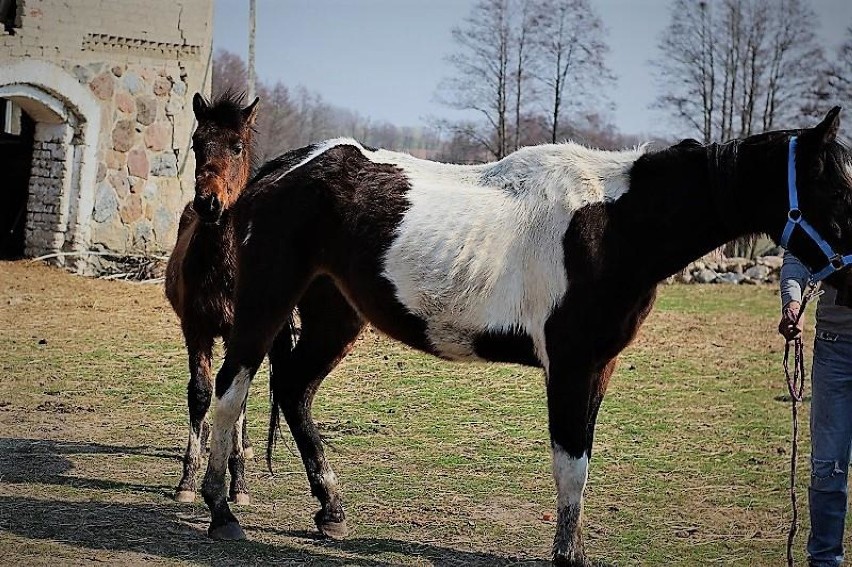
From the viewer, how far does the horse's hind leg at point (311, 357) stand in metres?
5.30

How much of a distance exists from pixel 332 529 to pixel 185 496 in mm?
1061

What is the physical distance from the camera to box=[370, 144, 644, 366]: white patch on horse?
175 inches

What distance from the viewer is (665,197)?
4312 millimetres

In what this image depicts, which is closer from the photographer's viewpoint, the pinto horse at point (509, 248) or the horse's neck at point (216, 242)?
the pinto horse at point (509, 248)

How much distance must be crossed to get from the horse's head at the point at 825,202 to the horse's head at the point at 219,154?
309 cm

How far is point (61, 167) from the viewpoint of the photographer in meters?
14.2

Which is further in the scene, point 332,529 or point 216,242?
point 216,242

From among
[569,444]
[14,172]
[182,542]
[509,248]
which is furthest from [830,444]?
[14,172]

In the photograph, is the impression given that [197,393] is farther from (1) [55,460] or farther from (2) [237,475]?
(1) [55,460]

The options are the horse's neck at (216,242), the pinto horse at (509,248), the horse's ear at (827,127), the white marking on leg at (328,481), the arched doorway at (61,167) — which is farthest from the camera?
the arched doorway at (61,167)

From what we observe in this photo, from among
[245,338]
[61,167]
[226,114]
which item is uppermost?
[61,167]

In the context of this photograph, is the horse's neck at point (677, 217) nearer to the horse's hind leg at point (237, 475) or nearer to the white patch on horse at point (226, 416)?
the white patch on horse at point (226, 416)

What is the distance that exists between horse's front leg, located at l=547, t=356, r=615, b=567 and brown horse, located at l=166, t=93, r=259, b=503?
209cm

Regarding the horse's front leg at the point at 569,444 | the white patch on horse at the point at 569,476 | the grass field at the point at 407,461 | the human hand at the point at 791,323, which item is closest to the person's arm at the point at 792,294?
the human hand at the point at 791,323
